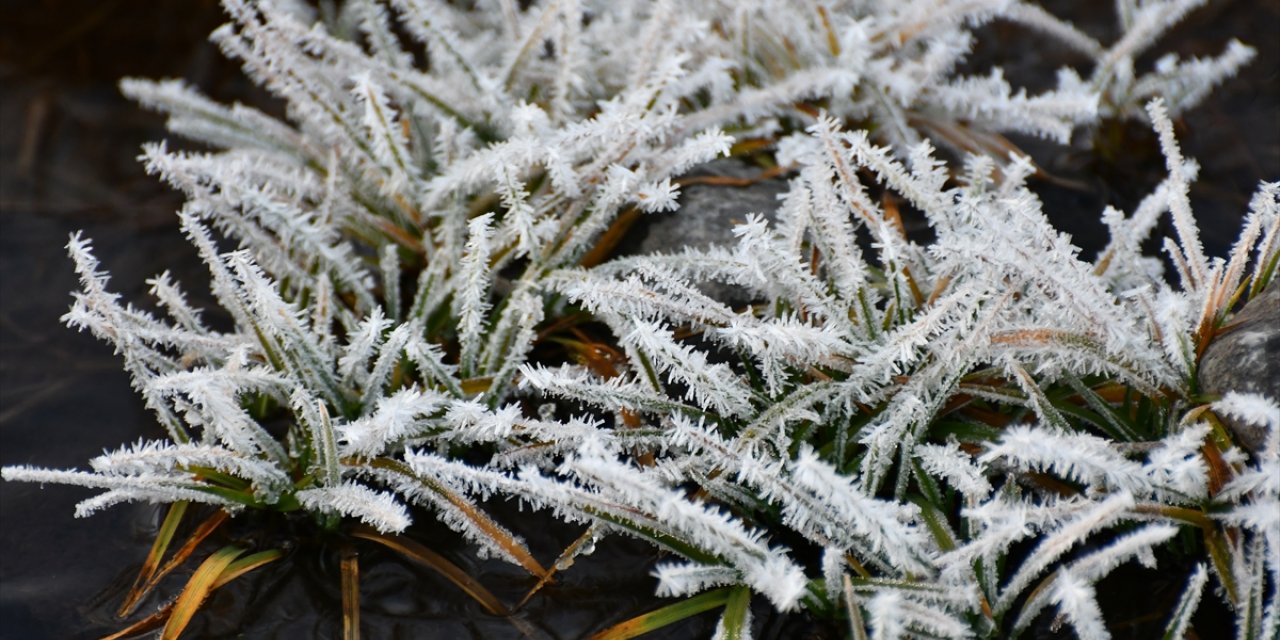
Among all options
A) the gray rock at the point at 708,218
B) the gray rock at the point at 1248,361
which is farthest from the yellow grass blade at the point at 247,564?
the gray rock at the point at 1248,361

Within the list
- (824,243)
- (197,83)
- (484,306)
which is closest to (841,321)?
(824,243)

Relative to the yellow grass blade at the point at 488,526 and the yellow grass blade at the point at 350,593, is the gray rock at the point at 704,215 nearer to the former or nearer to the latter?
the yellow grass blade at the point at 488,526

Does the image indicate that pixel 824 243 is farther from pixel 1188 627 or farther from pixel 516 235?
pixel 1188 627

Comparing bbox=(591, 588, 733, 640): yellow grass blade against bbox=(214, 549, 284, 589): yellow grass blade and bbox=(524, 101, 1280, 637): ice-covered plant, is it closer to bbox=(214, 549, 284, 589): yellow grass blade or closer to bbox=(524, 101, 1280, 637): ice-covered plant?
bbox=(524, 101, 1280, 637): ice-covered plant

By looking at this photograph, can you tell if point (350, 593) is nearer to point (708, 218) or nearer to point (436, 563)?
point (436, 563)

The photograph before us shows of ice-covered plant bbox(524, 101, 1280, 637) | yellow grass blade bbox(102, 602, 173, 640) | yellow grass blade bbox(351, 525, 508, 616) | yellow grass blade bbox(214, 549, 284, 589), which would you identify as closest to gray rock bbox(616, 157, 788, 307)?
ice-covered plant bbox(524, 101, 1280, 637)

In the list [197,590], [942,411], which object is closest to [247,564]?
[197,590]
